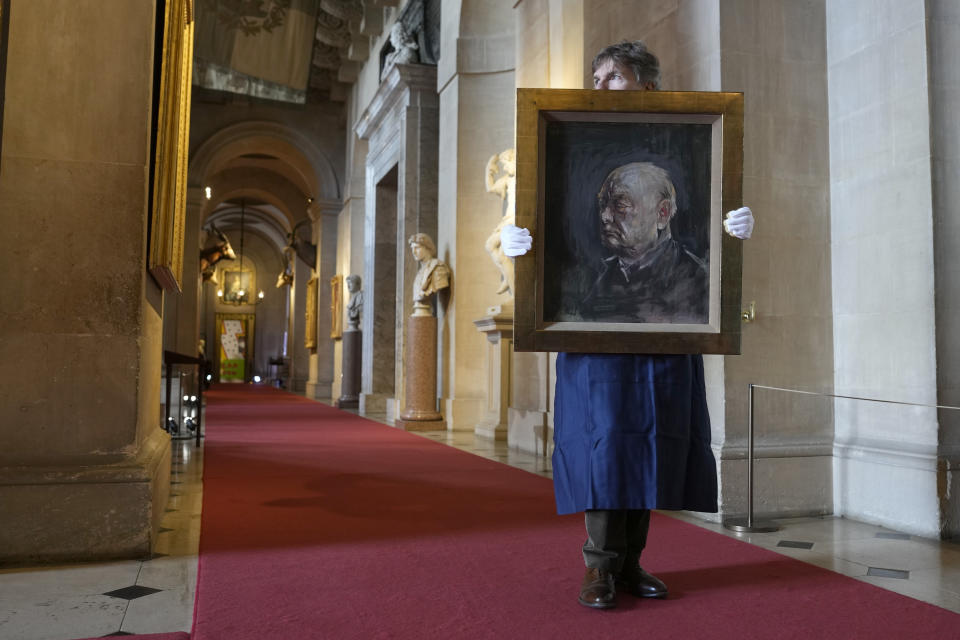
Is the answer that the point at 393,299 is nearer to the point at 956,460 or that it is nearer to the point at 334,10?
the point at 334,10

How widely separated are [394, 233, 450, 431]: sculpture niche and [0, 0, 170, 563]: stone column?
24.4 ft

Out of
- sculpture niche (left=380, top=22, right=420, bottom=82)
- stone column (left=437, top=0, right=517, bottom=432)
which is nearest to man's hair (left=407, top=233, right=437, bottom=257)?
stone column (left=437, top=0, right=517, bottom=432)

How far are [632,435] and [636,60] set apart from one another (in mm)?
1372

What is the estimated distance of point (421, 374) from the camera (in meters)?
11.4

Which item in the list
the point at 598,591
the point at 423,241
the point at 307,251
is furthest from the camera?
the point at 307,251

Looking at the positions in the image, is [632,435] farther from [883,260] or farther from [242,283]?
[242,283]

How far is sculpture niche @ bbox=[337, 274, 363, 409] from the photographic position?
55.4 feet

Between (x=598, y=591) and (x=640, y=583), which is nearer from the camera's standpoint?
(x=598, y=591)

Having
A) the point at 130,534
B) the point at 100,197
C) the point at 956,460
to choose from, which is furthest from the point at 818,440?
the point at 100,197

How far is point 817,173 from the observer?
5.14m

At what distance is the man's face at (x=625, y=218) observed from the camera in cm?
315

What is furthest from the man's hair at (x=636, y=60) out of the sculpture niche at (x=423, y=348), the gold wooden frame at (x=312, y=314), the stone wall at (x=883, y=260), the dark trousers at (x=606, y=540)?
the gold wooden frame at (x=312, y=314)

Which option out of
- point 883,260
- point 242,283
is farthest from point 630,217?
point 242,283

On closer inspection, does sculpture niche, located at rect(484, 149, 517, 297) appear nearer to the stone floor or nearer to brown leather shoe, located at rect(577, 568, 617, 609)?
the stone floor
